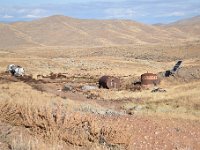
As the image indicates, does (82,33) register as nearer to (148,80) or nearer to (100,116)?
(148,80)

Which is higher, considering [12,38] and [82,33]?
[82,33]

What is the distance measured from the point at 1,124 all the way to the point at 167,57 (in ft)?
281

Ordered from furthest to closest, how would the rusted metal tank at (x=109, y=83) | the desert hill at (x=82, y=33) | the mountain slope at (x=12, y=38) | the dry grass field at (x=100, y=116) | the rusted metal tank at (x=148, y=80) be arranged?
the desert hill at (x=82, y=33) < the mountain slope at (x=12, y=38) < the rusted metal tank at (x=148, y=80) < the rusted metal tank at (x=109, y=83) < the dry grass field at (x=100, y=116)

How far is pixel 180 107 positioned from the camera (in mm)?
23828

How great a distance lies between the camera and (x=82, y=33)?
164 m

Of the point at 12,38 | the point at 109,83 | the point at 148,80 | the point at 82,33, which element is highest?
the point at 82,33

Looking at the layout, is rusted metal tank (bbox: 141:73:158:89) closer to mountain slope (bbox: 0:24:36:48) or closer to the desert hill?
mountain slope (bbox: 0:24:36:48)

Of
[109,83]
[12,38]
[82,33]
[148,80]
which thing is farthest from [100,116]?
[82,33]

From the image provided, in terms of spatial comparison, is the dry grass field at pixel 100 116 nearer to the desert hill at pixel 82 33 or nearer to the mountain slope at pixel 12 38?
the mountain slope at pixel 12 38

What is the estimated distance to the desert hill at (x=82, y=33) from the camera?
150 metres

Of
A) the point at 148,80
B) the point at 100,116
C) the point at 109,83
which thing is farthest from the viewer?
the point at 148,80

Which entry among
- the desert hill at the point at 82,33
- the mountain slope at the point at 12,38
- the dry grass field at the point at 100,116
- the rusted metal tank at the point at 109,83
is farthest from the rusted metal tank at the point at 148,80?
the desert hill at the point at 82,33

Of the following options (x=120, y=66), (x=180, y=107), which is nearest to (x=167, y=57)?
(x=120, y=66)

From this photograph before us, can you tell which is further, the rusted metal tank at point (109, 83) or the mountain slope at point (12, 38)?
the mountain slope at point (12, 38)
